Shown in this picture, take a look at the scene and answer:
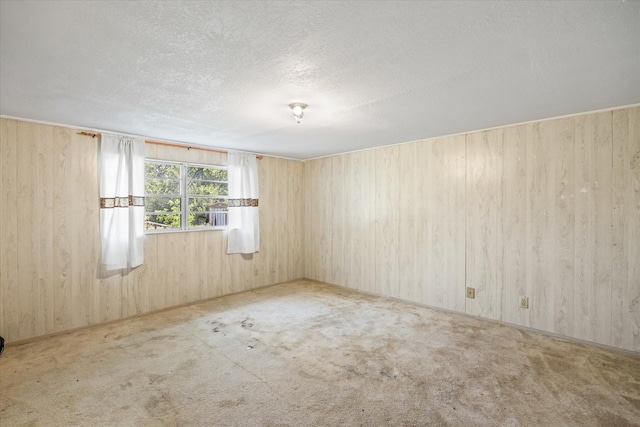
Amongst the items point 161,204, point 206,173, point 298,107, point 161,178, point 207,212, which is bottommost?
point 207,212

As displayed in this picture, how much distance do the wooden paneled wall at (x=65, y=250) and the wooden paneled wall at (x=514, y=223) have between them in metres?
2.69

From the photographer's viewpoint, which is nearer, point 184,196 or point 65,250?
point 65,250

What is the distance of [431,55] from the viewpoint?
189 cm

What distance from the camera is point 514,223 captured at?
3521 millimetres

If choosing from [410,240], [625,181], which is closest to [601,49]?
[625,181]

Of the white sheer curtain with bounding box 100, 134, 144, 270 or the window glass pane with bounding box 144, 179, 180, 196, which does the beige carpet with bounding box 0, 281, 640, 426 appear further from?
the window glass pane with bounding box 144, 179, 180, 196

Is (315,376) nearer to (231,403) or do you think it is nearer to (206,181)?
(231,403)

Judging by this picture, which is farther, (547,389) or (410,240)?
(410,240)

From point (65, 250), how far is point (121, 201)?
766 millimetres

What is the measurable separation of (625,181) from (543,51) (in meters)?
1.94

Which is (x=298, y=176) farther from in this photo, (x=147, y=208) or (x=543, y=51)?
(x=543, y=51)

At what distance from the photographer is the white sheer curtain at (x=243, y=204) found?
4.85 metres

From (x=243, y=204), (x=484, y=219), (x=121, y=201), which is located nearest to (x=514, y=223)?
(x=484, y=219)

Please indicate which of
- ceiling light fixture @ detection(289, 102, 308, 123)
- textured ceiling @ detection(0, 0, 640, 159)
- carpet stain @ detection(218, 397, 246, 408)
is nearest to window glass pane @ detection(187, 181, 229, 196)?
textured ceiling @ detection(0, 0, 640, 159)
